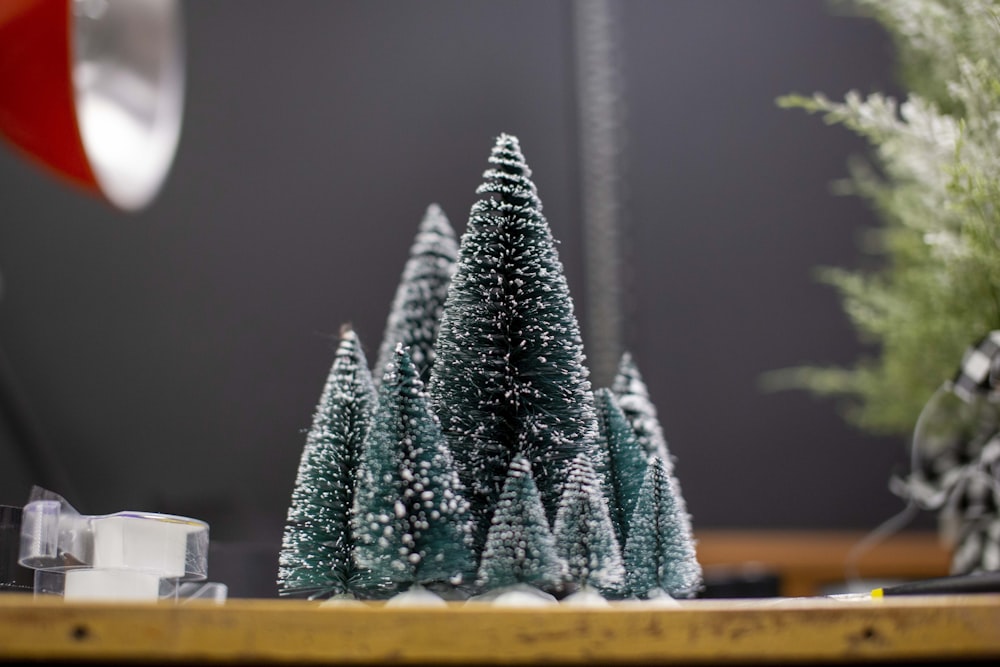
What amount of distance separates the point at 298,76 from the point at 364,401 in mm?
1519

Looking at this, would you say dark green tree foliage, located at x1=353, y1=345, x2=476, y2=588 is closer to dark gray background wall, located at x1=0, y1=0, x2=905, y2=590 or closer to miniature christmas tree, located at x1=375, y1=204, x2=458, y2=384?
miniature christmas tree, located at x1=375, y1=204, x2=458, y2=384

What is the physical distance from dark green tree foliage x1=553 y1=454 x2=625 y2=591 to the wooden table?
8cm

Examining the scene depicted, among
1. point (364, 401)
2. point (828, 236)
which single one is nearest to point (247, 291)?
point (828, 236)

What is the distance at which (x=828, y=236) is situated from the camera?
1.89 meters

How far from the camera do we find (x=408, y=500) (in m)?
0.42

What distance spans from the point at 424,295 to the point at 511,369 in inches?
5.3

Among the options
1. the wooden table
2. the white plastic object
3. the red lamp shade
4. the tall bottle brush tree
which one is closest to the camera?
the wooden table

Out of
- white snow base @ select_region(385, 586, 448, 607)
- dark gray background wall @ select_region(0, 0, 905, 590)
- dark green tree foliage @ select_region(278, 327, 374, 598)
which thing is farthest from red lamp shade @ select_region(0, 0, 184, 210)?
white snow base @ select_region(385, 586, 448, 607)

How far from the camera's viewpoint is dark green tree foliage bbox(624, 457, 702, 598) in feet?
1.47

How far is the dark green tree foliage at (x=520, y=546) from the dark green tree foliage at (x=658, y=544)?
0.05 meters

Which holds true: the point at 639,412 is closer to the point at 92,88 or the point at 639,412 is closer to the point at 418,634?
the point at 418,634

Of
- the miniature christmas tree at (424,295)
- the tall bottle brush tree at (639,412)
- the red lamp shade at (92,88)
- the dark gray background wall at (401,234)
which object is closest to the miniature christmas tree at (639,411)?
the tall bottle brush tree at (639,412)

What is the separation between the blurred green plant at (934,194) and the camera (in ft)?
2.03

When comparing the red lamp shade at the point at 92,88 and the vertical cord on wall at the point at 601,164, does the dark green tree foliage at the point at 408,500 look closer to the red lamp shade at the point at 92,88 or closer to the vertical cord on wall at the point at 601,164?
the red lamp shade at the point at 92,88
